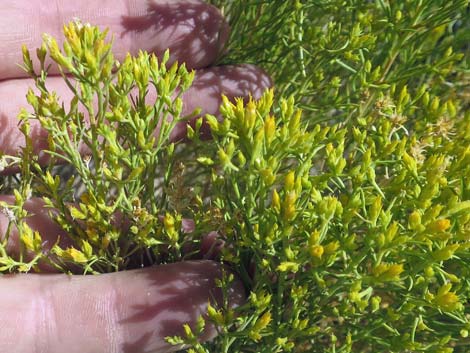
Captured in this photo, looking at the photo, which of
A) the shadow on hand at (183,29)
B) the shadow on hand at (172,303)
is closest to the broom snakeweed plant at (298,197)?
the shadow on hand at (172,303)

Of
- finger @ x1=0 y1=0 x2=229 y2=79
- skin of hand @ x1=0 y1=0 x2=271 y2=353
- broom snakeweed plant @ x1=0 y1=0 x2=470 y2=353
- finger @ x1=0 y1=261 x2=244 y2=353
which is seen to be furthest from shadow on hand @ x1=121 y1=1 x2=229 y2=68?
finger @ x1=0 y1=261 x2=244 y2=353

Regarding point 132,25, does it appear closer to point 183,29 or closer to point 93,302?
point 183,29

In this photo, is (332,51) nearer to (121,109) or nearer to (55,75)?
(121,109)

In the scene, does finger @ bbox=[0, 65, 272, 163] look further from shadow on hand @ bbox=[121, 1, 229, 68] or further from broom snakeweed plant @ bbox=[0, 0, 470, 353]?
broom snakeweed plant @ bbox=[0, 0, 470, 353]

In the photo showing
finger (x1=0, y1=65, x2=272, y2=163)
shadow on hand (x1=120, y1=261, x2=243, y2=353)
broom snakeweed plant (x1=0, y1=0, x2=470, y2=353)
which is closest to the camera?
broom snakeweed plant (x1=0, y1=0, x2=470, y2=353)

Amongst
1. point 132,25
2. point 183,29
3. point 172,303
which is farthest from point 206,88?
point 172,303
